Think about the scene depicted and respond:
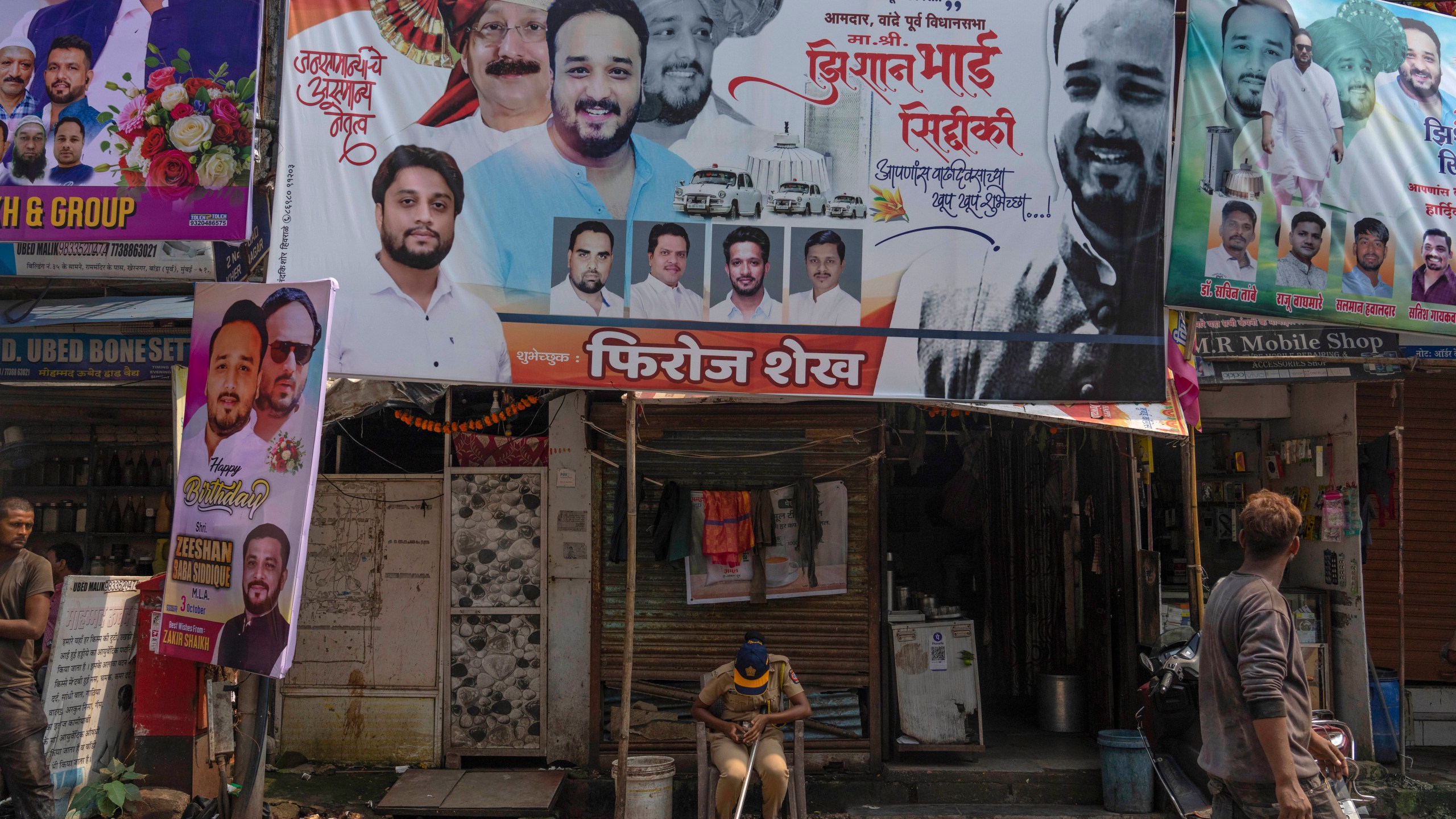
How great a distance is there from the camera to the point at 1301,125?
6477 mm

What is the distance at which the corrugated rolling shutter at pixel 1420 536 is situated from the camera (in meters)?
8.56

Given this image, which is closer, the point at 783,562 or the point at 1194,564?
the point at 1194,564

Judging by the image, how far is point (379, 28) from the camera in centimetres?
617

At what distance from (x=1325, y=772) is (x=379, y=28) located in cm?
626

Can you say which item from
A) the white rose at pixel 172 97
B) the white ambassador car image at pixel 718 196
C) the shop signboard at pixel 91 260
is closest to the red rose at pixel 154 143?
the white rose at pixel 172 97

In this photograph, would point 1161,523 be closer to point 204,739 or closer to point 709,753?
point 709,753

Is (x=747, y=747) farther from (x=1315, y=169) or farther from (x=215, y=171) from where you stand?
(x=1315, y=169)

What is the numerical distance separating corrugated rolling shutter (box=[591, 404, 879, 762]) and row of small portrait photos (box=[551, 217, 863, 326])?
5.75 feet

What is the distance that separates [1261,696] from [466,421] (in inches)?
234

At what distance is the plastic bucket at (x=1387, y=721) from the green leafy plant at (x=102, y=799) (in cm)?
867

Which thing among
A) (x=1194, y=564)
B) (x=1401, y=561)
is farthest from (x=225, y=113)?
(x=1401, y=561)

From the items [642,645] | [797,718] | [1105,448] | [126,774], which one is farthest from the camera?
[1105,448]

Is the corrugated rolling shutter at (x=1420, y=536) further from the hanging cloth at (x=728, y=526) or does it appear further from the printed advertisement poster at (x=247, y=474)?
the printed advertisement poster at (x=247, y=474)

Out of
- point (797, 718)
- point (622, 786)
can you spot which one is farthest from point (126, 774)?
point (797, 718)
